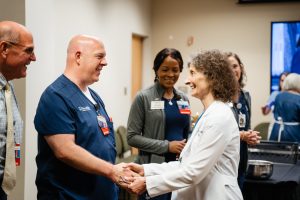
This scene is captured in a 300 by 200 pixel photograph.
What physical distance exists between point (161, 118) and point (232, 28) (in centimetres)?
462

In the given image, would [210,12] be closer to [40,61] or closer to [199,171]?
[40,61]

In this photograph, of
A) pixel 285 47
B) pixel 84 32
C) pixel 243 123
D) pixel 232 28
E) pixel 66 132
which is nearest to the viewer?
pixel 66 132

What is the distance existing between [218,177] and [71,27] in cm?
317

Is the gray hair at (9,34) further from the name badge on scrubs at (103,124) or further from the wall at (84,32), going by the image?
the wall at (84,32)

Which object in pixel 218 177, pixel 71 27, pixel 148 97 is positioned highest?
pixel 71 27

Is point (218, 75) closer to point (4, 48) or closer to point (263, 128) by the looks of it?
point (4, 48)

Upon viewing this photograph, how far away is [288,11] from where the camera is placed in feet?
21.8

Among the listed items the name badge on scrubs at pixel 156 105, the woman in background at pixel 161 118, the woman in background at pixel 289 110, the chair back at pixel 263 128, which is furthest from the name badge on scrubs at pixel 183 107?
the chair back at pixel 263 128

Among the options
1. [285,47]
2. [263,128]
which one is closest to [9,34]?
[263,128]

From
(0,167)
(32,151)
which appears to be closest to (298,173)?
(32,151)

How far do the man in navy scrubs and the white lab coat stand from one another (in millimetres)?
266

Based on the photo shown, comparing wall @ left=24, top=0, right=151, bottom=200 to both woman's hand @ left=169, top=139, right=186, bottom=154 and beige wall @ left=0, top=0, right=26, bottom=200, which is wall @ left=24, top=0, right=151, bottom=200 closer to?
beige wall @ left=0, top=0, right=26, bottom=200

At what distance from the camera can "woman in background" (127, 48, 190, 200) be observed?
2742 mm

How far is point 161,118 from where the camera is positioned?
9.11 feet
